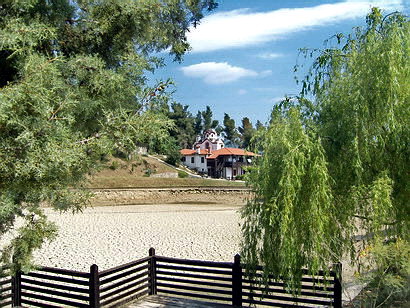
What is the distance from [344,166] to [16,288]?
7.11m

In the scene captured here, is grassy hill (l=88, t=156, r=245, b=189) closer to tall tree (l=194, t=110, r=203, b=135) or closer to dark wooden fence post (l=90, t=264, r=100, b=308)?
dark wooden fence post (l=90, t=264, r=100, b=308)

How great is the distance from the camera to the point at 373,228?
588 centimetres

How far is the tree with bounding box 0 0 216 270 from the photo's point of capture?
16.1ft

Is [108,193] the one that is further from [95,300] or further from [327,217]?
[327,217]

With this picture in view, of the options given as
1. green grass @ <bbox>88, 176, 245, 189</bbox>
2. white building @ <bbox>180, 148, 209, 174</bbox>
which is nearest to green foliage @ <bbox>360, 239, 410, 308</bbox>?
green grass @ <bbox>88, 176, 245, 189</bbox>

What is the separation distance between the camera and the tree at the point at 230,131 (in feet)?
352

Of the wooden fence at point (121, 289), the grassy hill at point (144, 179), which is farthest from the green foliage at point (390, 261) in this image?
the grassy hill at point (144, 179)

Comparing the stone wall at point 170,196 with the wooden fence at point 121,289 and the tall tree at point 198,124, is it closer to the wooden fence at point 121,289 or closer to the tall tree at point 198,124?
the wooden fence at point 121,289

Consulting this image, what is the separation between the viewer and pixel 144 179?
1999 inches

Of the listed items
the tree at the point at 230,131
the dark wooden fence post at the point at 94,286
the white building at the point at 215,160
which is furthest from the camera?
the tree at the point at 230,131

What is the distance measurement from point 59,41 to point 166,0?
1899 mm

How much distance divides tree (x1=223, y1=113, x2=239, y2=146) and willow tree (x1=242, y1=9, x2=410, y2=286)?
331 feet

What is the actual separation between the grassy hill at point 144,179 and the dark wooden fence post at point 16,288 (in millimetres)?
27721

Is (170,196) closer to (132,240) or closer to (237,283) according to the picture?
(132,240)
